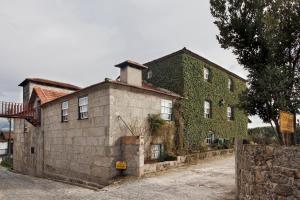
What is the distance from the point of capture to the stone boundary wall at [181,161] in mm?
14914

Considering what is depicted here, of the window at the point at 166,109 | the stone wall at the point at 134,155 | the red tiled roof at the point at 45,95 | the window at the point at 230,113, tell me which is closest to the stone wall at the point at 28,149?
the red tiled roof at the point at 45,95

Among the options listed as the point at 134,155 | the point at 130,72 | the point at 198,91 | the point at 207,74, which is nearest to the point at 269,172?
the point at 134,155

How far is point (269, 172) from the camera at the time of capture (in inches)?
277

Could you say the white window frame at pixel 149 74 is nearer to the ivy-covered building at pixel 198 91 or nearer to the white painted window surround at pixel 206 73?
the ivy-covered building at pixel 198 91

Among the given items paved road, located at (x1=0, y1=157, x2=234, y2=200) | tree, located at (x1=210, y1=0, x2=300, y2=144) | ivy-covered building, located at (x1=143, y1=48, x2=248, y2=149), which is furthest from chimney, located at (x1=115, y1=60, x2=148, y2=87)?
tree, located at (x1=210, y1=0, x2=300, y2=144)

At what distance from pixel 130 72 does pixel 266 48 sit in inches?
372

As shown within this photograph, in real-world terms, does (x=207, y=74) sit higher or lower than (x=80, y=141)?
higher

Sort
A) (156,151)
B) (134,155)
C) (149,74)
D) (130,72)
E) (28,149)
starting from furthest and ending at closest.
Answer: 1. (28,149)
2. (149,74)
3. (130,72)
4. (156,151)
5. (134,155)

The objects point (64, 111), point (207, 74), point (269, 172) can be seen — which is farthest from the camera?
point (207, 74)

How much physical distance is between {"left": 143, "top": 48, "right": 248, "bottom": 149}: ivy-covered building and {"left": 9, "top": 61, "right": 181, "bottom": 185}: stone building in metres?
2.09

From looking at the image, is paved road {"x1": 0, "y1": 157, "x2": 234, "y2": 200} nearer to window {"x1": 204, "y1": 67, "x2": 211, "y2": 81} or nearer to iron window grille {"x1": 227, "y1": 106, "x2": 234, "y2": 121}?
window {"x1": 204, "y1": 67, "x2": 211, "y2": 81}

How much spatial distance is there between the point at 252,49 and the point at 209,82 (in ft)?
45.2

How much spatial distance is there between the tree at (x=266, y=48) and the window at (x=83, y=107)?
9.36 meters

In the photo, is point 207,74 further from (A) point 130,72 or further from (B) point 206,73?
(A) point 130,72
